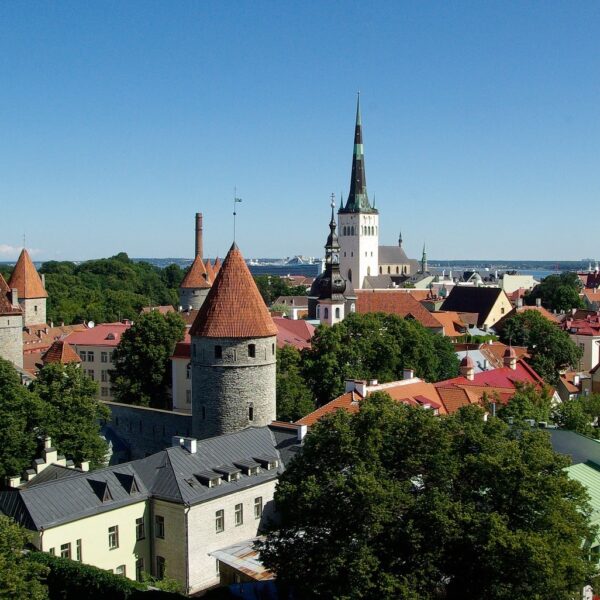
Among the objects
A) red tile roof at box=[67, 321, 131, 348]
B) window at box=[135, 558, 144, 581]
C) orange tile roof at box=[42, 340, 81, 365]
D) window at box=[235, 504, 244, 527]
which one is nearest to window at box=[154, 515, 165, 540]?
window at box=[135, 558, 144, 581]

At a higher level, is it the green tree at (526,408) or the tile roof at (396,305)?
the tile roof at (396,305)

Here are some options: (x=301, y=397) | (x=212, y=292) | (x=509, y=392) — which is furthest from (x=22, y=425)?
(x=509, y=392)

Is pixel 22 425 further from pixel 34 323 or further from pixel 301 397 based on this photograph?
pixel 34 323

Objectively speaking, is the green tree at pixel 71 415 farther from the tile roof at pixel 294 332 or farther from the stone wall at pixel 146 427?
the tile roof at pixel 294 332

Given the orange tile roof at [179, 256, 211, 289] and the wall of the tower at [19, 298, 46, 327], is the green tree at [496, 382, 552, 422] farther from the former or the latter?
the wall of the tower at [19, 298, 46, 327]

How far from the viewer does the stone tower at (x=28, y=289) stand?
200 feet

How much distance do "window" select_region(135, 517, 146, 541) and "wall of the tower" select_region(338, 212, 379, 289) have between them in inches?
3525

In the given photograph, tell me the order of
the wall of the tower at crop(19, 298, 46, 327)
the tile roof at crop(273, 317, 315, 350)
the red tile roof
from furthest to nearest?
1. the wall of the tower at crop(19, 298, 46, 327)
2. the red tile roof
3. the tile roof at crop(273, 317, 315, 350)

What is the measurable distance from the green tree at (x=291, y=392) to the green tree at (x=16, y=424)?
12.3 m

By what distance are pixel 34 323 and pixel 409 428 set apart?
50.4 meters

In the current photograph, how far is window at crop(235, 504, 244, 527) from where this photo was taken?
27984 mm

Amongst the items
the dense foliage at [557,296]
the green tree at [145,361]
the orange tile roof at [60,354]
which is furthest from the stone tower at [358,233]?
the orange tile roof at [60,354]

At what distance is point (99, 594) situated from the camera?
21859mm

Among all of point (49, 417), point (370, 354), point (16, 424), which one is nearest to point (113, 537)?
point (16, 424)
